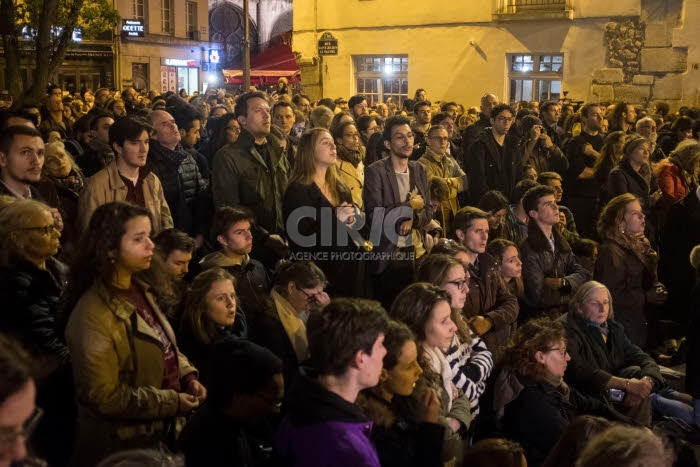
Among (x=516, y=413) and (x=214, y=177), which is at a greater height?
(x=214, y=177)

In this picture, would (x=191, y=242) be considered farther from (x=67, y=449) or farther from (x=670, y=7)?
(x=670, y=7)

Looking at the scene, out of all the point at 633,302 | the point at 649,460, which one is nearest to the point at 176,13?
the point at 633,302

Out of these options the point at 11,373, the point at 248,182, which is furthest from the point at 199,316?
the point at 11,373

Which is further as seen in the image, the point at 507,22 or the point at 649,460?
the point at 507,22

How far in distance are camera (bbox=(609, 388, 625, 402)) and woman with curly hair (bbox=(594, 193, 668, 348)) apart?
134 centimetres

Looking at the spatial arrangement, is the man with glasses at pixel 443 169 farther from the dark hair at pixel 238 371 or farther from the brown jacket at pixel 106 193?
the dark hair at pixel 238 371

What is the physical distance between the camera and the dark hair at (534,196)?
6723 mm

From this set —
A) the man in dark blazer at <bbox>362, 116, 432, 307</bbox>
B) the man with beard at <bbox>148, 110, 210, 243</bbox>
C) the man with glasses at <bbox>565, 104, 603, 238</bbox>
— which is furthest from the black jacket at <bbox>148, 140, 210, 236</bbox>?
the man with glasses at <bbox>565, 104, 603, 238</bbox>

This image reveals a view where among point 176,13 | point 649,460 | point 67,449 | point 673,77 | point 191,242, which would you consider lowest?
point 67,449

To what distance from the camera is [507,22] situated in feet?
63.7

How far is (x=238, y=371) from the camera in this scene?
353cm

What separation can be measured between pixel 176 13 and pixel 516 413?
39924mm

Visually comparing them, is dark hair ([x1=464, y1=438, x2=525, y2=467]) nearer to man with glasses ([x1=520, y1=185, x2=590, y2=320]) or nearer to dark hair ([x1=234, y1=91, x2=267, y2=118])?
man with glasses ([x1=520, y1=185, x2=590, y2=320])

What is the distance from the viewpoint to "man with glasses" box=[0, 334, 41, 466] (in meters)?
2.03
